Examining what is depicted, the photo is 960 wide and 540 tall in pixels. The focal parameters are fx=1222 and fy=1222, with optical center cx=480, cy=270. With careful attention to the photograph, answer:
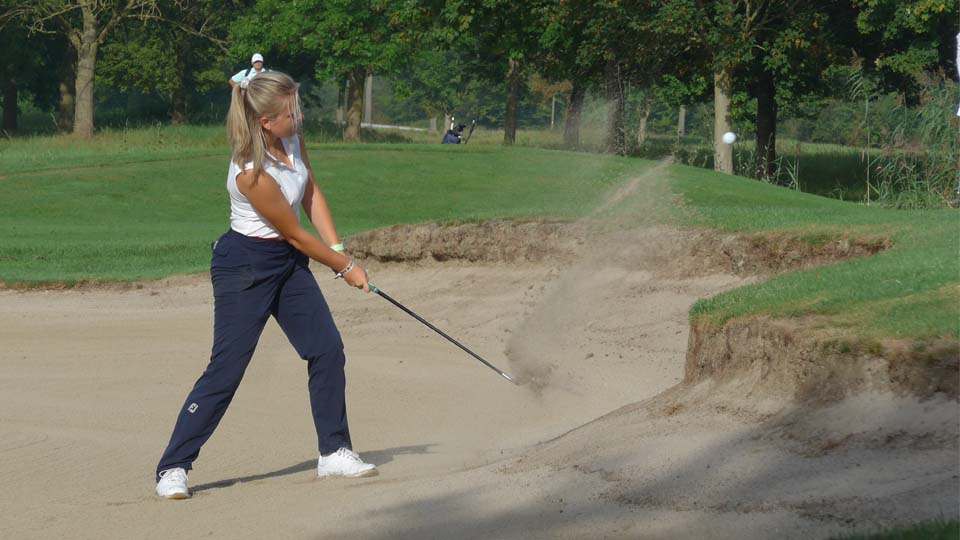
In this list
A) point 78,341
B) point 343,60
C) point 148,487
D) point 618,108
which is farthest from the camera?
point 343,60

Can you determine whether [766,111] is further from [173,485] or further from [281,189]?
[173,485]

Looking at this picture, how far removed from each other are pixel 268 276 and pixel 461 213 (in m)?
11.5

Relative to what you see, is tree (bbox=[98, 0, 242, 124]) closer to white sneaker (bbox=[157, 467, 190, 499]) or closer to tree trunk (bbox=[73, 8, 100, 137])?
tree trunk (bbox=[73, 8, 100, 137])

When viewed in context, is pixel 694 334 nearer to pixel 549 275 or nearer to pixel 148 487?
pixel 148 487

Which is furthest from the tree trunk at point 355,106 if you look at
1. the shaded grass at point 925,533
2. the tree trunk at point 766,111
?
the shaded grass at point 925,533

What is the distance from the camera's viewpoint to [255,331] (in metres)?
6.13

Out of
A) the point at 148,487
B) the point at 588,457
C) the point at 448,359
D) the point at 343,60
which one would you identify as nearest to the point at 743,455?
the point at 588,457

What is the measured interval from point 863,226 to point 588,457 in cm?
559

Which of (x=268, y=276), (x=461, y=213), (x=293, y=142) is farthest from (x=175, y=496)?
(x=461, y=213)

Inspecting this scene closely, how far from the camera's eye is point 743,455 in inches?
202

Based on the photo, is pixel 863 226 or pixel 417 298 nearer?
pixel 863 226

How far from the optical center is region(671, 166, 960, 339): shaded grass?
19.4 feet

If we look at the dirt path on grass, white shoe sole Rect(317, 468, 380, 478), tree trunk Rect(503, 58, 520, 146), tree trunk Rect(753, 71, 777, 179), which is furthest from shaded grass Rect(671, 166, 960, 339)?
tree trunk Rect(503, 58, 520, 146)

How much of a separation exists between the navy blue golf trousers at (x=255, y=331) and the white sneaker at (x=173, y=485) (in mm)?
48
